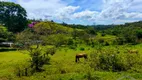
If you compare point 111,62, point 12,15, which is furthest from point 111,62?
point 12,15

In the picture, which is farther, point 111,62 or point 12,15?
point 12,15

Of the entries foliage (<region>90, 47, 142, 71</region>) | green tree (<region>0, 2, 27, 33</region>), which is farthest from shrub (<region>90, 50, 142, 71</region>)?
green tree (<region>0, 2, 27, 33</region>)

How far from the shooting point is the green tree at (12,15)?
6858cm

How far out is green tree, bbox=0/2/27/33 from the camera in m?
68.6

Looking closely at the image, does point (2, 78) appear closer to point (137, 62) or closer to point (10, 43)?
point (137, 62)

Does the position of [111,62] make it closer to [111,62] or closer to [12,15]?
[111,62]

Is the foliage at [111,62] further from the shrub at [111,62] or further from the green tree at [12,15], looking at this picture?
the green tree at [12,15]

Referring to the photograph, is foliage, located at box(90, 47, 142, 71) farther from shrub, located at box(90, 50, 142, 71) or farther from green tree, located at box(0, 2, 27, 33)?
green tree, located at box(0, 2, 27, 33)

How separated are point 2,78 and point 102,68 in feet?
25.9

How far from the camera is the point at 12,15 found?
231 feet

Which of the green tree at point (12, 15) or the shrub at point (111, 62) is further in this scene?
the green tree at point (12, 15)

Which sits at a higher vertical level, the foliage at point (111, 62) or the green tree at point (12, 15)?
the green tree at point (12, 15)

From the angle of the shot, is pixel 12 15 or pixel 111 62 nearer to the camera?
pixel 111 62

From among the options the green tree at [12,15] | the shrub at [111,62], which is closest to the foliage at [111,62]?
the shrub at [111,62]
